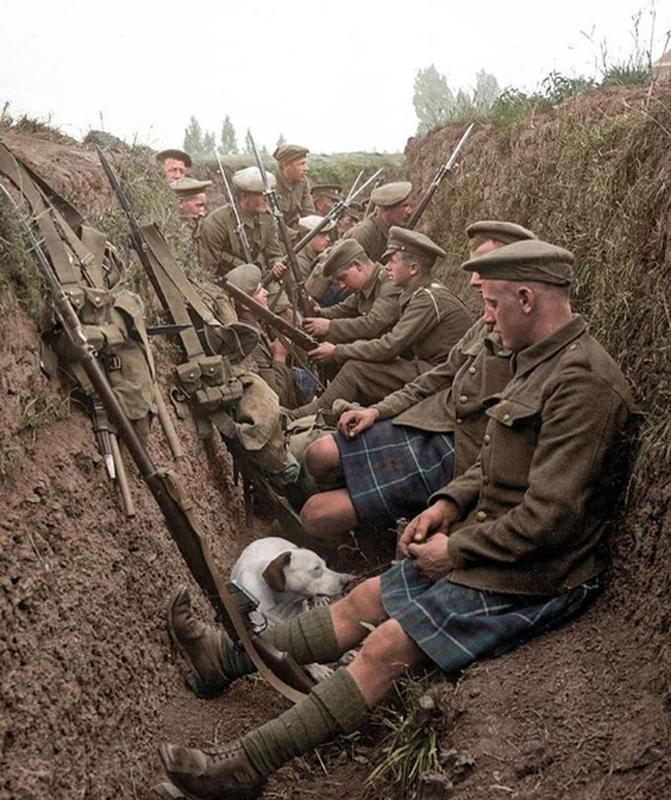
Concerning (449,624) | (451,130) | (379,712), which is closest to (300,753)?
(379,712)

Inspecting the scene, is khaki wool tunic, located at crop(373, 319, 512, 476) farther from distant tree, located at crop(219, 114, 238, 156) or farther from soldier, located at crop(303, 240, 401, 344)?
distant tree, located at crop(219, 114, 238, 156)

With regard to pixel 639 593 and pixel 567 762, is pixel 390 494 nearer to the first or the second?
pixel 639 593

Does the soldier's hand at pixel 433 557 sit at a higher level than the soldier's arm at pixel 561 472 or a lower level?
lower

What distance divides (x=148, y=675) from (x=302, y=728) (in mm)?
763

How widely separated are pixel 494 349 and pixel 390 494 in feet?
3.31

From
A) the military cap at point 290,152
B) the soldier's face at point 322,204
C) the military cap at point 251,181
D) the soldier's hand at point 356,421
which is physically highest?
the military cap at point 290,152

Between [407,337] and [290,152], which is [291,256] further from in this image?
[290,152]

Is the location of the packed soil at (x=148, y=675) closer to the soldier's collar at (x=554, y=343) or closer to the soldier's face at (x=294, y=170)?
the soldier's collar at (x=554, y=343)

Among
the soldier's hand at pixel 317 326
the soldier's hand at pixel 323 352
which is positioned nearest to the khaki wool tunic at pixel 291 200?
the soldier's hand at pixel 317 326

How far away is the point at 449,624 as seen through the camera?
123 inches

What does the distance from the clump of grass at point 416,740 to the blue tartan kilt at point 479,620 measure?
133mm

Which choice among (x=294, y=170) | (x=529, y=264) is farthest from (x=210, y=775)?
(x=294, y=170)

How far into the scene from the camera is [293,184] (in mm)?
12086

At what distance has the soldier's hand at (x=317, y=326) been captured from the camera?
7.39 meters
